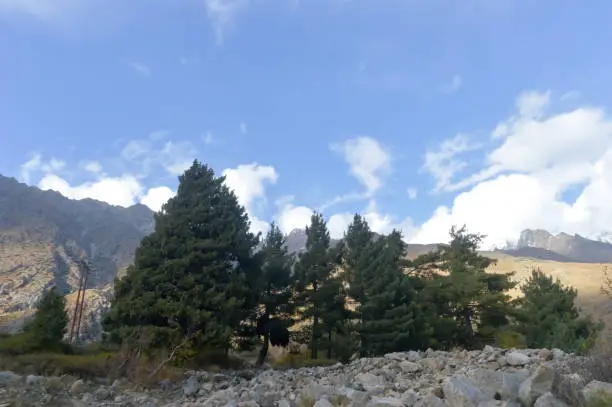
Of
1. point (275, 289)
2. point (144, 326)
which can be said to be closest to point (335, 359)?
point (275, 289)

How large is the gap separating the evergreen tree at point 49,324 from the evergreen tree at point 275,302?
43.9 ft

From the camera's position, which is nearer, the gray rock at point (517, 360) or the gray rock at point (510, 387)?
the gray rock at point (510, 387)

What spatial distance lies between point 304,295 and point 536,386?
27691 mm

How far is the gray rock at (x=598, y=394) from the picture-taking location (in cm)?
416

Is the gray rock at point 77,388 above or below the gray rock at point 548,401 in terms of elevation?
below

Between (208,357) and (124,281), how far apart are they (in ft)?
21.6

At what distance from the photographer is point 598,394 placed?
4.29 metres

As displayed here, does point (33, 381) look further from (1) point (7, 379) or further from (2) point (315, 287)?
(2) point (315, 287)

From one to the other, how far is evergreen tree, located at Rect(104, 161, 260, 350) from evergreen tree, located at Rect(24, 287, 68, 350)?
5.68 meters

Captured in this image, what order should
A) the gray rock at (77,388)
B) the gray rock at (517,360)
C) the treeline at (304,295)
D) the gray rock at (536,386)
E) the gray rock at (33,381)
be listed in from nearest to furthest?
the gray rock at (536,386) < the gray rock at (517,360) < the gray rock at (33,381) < the gray rock at (77,388) < the treeline at (304,295)

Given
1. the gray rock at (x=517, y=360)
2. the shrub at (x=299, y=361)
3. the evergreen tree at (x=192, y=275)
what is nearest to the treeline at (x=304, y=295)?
the evergreen tree at (x=192, y=275)

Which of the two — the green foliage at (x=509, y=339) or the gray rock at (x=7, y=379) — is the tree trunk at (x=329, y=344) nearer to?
the green foliage at (x=509, y=339)

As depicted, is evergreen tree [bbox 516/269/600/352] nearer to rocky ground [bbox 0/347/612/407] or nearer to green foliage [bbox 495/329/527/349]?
green foliage [bbox 495/329/527/349]

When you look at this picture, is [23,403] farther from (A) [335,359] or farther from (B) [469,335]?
(B) [469,335]
